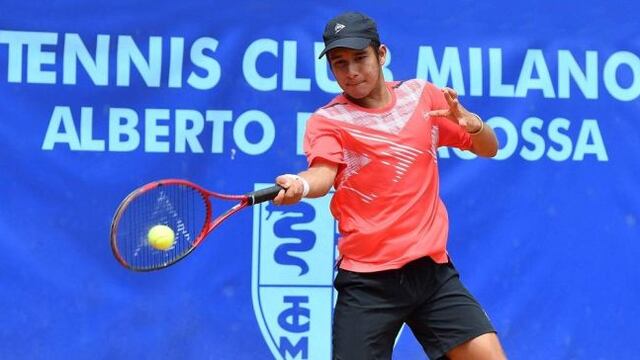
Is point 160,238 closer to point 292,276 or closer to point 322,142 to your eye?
point 322,142

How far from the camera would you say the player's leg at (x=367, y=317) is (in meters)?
3.87

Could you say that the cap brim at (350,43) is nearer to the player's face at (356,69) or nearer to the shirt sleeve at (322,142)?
the player's face at (356,69)

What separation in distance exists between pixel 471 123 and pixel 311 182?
61cm

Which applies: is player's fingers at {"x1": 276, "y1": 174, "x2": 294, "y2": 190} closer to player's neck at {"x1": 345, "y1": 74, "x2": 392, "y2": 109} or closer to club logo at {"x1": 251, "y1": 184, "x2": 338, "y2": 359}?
player's neck at {"x1": 345, "y1": 74, "x2": 392, "y2": 109}

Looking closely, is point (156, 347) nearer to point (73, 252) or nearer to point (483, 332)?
point (73, 252)

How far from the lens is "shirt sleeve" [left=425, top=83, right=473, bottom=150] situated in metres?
4.14

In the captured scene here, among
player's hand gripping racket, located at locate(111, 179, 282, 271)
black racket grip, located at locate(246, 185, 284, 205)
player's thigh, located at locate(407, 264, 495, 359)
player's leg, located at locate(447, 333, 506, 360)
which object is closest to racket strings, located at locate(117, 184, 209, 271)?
player's hand gripping racket, located at locate(111, 179, 282, 271)

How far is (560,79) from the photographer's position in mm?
5492

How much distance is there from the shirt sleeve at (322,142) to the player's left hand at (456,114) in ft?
1.11

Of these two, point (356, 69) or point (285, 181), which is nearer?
point (285, 181)

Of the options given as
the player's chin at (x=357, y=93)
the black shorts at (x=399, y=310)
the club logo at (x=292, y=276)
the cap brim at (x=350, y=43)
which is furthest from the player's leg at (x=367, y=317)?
the club logo at (x=292, y=276)

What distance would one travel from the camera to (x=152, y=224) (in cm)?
416

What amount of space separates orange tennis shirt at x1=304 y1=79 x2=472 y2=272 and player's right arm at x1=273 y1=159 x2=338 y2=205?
34 mm

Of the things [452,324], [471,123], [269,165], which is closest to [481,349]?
[452,324]
